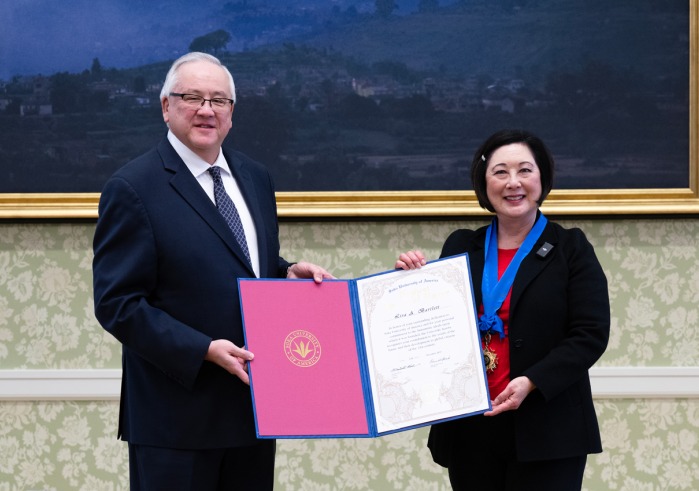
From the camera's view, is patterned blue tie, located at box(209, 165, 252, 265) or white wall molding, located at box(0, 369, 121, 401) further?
white wall molding, located at box(0, 369, 121, 401)

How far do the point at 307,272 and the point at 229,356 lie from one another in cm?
36

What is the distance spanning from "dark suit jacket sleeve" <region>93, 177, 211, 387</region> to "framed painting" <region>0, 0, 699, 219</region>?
4.25 feet

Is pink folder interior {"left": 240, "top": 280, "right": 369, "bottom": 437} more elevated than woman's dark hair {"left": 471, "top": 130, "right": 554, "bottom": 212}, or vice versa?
woman's dark hair {"left": 471, "top": 130, "right": 554, "bottom": 212}

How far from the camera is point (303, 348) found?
2.09 metres

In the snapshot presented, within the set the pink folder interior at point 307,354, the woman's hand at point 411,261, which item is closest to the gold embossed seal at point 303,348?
the pink folder interior at point 307,354

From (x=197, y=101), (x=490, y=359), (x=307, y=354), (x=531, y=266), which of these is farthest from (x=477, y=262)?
(x=197, y=101)

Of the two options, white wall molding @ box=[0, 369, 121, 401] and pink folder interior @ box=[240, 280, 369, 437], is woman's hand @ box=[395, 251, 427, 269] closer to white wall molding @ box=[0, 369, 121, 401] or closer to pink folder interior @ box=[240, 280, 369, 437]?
pink folder interior @ box=[240, 280, 369, 437]

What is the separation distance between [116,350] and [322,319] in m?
1.54

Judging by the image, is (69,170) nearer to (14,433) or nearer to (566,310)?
(14,433)

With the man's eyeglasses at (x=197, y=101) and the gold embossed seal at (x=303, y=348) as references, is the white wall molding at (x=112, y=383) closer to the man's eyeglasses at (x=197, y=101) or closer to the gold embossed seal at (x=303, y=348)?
the gold embossed seal at (x=303, y=348)

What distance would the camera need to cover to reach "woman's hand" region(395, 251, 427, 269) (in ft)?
6.96

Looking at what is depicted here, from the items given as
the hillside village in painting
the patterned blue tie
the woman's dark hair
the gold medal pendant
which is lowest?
the gold medal pendant

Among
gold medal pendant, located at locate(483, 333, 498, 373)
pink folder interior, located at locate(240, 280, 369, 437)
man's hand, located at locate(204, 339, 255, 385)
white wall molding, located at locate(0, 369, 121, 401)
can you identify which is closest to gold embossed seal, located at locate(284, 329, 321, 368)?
pink folder interior, located at locate(240, 280, 369, 437)

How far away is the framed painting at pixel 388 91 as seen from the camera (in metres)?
3.29
